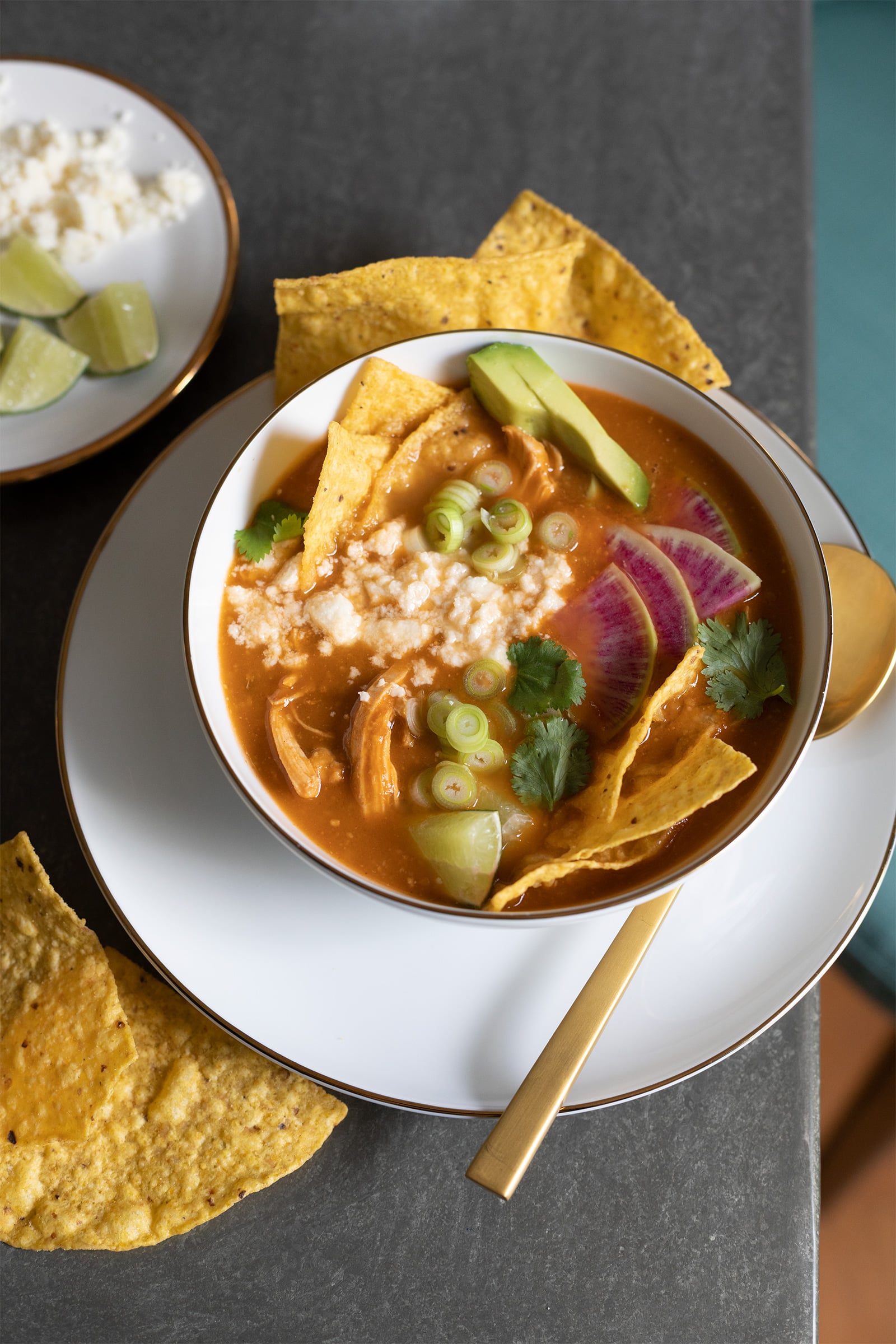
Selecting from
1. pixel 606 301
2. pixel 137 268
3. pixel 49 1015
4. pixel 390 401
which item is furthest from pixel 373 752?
pixel 137 268

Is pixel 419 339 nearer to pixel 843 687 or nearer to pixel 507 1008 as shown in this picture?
pixel 843 687

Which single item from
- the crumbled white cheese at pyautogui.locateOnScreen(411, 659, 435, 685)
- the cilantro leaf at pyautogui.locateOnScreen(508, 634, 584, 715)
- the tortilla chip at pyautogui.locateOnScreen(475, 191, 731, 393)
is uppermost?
the tortilla chip at pyautogui.locateOnScreen(475, 191, 731, 393)

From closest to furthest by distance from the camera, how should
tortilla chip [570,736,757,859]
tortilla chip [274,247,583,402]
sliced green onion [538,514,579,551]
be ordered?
tortilla chip [570,736,757,859], sliced green onion [538,514,579,551], tortilla chip [274,247,583,402]

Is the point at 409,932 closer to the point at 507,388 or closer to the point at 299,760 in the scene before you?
the point at 299,760

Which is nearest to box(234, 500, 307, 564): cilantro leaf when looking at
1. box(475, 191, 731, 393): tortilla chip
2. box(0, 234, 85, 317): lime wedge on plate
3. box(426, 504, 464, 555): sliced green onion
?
box(426, 504, 464, 555): sliced green onion

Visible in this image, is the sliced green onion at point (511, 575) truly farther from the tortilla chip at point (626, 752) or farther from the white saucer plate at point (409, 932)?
the white saucer plate at point (409, 932)

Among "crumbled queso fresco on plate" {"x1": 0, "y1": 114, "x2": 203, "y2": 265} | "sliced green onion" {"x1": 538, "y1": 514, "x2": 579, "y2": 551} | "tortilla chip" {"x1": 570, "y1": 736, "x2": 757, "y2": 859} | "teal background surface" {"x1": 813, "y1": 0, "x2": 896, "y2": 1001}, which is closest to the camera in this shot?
"tortilla chip" {"x1": 570, "y1": 736, "x2": 757, "y2": 859}

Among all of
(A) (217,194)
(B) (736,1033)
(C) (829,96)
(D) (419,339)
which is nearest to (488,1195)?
(B) (736,1033)

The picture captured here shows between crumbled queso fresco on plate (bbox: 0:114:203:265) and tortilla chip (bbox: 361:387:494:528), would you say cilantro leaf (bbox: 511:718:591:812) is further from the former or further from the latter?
crumbled queso fresco on plate (bbox: 0:114:203:265)

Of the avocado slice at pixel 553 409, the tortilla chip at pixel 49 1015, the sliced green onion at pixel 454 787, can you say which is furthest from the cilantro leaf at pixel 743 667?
the tortilla chip at pixel 49 1015
